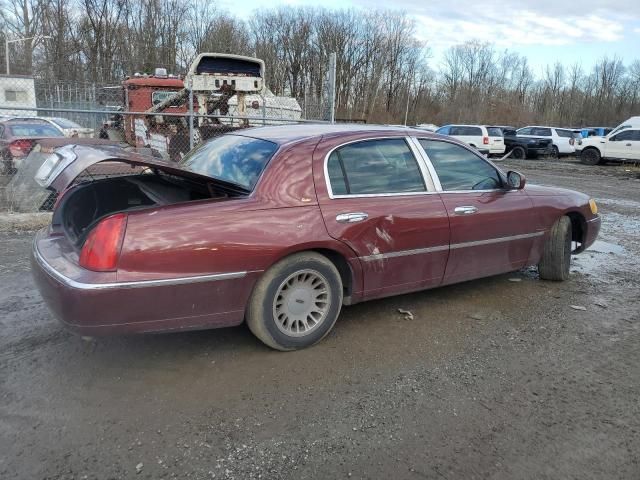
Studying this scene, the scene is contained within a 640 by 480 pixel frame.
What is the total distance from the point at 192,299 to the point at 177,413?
0.66 m

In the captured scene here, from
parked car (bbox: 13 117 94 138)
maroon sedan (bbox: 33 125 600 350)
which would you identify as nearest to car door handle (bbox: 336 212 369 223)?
maroon sedan (bbox: 33 125 600 350)

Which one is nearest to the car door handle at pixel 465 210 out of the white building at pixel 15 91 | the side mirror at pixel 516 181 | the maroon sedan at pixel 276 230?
the maroon sedan at pixel 276 230

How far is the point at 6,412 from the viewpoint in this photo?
115 inches

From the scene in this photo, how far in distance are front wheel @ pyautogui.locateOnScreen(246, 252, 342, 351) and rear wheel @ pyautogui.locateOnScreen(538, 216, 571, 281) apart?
102 inches

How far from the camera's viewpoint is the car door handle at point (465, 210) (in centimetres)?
434

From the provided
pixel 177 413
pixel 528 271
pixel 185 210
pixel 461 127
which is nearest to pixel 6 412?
pixel 177 413

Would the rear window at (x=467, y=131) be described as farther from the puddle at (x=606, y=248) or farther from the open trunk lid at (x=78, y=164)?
the open trunk lid at (x=78, y=164)

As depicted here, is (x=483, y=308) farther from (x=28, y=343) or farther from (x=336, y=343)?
(x=28, y=343)

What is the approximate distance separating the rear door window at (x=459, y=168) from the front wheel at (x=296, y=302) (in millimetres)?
1381

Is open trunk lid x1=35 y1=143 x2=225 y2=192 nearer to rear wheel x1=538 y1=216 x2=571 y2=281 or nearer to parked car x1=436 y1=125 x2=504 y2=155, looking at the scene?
rear wheel x1=538 y1=216 x2=571 y2=281

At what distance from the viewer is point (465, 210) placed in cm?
→ 439

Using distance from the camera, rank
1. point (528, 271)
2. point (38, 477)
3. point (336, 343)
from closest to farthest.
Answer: point (38, 477)
point (336, 343)
point (528, 271)

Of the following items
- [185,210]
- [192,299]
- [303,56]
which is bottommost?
[192,299]

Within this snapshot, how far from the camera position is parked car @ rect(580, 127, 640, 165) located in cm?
2261
